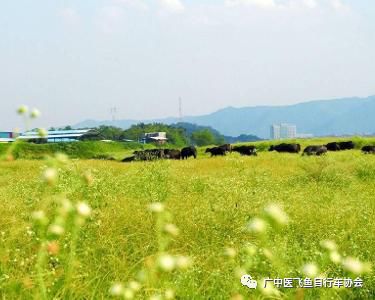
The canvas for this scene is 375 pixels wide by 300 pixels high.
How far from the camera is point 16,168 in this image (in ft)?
97.8

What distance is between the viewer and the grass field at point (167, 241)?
312 centimetres

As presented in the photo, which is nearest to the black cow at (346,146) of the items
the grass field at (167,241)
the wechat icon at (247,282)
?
the grass field at (167,241)

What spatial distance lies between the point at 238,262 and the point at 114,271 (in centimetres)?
178

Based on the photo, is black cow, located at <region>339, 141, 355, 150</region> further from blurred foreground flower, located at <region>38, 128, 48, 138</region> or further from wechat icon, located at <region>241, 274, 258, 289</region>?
blurred foreground flower, located at <region>38, 128, 48, 138</region>

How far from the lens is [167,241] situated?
123 inches

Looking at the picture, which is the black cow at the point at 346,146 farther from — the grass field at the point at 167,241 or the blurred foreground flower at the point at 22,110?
the blurred foreground flower at the point at 22,110

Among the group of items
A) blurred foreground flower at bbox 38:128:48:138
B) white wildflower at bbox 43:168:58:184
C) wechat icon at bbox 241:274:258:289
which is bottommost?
wechat icon at bbox 241:274:258:289

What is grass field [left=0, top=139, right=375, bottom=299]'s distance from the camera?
312 centimetres

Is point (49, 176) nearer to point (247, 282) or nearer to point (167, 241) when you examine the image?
point (167, 241)

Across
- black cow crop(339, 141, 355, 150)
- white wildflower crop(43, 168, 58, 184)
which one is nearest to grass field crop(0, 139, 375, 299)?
white wildflower crop(43, 168, 58, 184)

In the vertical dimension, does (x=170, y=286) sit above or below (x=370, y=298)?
above

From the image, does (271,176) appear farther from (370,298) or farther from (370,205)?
(370,298)

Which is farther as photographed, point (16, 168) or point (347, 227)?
point (16, 168)

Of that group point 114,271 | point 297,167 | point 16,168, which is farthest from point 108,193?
point 16,168
